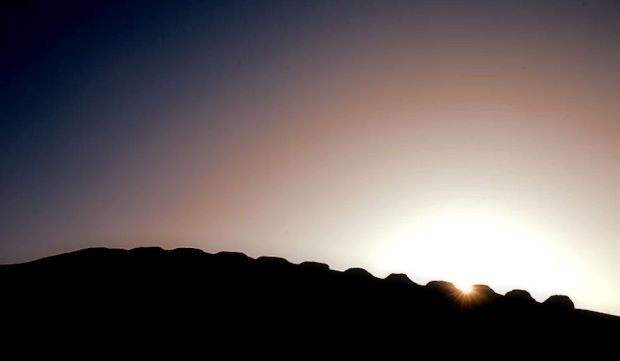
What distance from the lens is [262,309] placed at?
25.1ft

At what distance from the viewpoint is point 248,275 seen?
8281 mm

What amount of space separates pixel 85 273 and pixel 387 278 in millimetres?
6169

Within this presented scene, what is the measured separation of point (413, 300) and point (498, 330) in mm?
1576

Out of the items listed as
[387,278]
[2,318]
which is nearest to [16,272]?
[2,318]

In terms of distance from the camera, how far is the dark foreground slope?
7.20 m

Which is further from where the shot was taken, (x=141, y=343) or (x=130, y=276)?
(x=130, y=276)

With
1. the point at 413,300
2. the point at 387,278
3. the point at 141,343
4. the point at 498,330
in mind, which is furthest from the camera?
the point at 387,278

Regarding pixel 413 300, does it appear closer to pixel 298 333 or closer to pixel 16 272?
pixel 298 333

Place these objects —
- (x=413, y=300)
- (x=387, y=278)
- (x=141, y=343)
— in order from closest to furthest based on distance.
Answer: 1. (x=141, y=343)
2. (x=413, y=300)
3. (x=387, y=278)

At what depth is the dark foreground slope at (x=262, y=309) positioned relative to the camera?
23.6 ft

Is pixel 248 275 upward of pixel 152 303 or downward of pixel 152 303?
upward

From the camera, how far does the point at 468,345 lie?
7.22 m

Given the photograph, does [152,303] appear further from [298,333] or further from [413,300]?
[413,300]

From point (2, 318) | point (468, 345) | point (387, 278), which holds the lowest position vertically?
point (468, 345)
